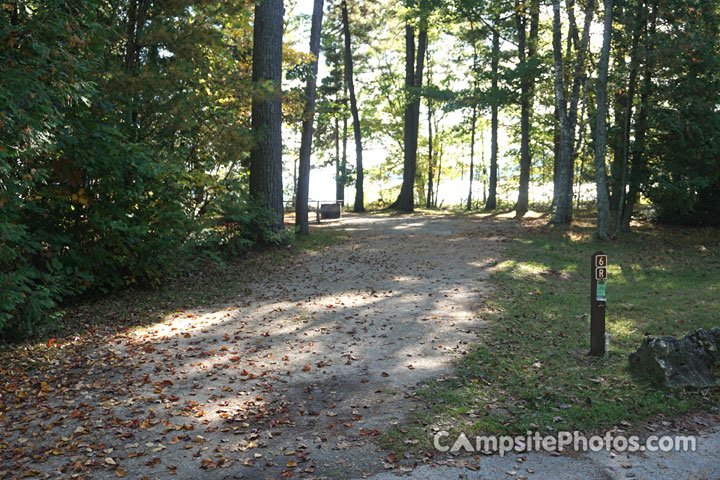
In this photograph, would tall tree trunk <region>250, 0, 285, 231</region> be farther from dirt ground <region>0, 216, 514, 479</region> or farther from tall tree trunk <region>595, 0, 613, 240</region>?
tall tree trunk <region>595, 0, 613, 240</region>

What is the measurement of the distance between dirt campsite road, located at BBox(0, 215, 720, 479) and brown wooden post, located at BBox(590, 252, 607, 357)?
1559mm

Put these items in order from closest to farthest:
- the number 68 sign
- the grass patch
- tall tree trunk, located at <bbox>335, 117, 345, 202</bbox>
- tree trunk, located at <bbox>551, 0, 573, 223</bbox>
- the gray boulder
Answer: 1. the grass patch
2. the gray boulder
3. the number 68 sign
4. tree trunk, located at <bbox>551, 0, 573, 223</bbox>
5. tall tree trunk, located at <bbox>335, 117, 345, 202</bbox>

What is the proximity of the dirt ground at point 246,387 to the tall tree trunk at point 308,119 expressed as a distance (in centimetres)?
700

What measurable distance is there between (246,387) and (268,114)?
31.3 feet

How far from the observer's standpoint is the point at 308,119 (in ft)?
50.6

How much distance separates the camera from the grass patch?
15.6ft

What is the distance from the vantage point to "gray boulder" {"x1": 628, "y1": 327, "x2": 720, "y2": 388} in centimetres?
533

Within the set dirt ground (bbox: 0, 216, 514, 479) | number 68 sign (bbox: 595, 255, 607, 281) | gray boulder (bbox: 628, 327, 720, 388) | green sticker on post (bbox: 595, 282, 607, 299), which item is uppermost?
number 68 sign (bbox: 595, 255, 607, 281)

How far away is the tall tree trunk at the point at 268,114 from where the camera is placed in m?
13.3

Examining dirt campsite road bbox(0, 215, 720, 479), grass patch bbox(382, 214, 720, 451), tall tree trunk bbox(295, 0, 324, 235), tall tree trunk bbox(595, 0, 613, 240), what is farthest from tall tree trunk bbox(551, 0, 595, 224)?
dirt campsite road bbox(0, 215, 720, 479)

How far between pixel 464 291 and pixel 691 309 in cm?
373

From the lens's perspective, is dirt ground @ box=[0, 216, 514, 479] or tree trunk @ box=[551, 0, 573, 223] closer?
dirt ground @ box=[0, 216, 514, 479]

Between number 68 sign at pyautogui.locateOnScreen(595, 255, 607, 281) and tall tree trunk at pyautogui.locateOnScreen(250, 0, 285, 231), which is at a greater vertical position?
tall tree trunk at pyautogui.locateOnScreen(250, 0, 285, 231)

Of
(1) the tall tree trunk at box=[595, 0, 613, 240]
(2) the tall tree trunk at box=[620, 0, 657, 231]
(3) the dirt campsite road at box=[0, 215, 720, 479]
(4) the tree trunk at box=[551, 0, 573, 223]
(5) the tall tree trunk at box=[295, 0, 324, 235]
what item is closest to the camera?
(3) the dirt campsite road at box=[0, 215, 720, 479]
